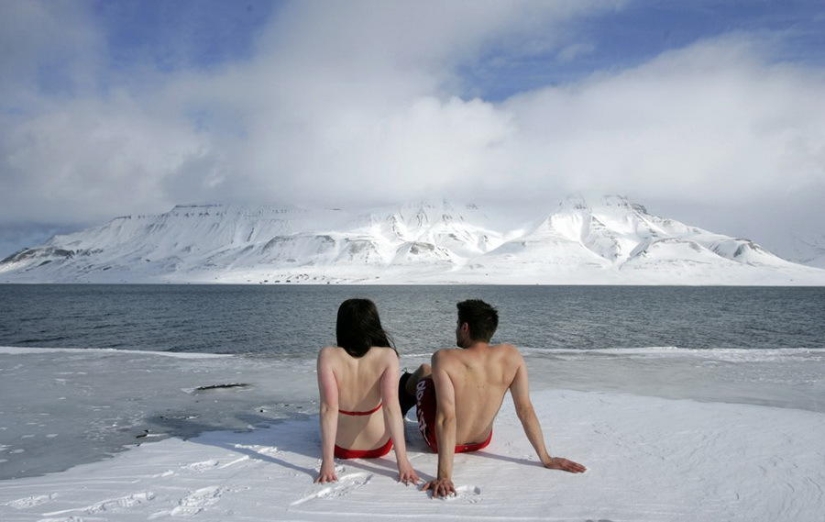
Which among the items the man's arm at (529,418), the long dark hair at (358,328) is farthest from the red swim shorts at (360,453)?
the man's arm at (529,418)

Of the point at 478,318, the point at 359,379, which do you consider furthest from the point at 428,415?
the point at 478,318

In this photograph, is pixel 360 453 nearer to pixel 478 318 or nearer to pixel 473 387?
pixel 473 387

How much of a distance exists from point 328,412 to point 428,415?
48.4 inches

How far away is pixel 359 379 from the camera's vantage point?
5.85 meters

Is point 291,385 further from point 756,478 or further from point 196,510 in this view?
point 756,478

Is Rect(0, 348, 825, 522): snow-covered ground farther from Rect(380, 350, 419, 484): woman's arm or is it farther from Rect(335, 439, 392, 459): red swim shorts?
Rect(380, 350, 419, 484): woman's arm

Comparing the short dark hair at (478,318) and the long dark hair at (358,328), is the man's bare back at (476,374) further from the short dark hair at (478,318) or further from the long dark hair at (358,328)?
the long dark hair at (358,328)

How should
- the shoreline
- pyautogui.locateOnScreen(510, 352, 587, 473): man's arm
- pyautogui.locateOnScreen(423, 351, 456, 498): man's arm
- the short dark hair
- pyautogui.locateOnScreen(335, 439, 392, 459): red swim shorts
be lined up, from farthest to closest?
pyautogui.locateOnScreen(335, 439, 392, 459): red swim shorts
pyautogui.locateOnScreen(510, 352, 587, 473): man's arm
the short dark hair
pyautogui.locateOnScreen(423, 351, 456, 498): man's arm
the shoreline

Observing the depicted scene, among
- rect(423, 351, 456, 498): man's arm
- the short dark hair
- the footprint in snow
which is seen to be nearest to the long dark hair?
rect(423, 351, 456, 498): man's arm

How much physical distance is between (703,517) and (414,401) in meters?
3.36

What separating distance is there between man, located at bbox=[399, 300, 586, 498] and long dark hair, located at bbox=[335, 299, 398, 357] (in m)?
0.68

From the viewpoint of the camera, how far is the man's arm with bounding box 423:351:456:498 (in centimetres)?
519

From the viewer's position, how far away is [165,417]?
31.2 feet

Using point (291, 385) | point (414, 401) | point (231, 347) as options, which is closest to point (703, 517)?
point (414, 401)
